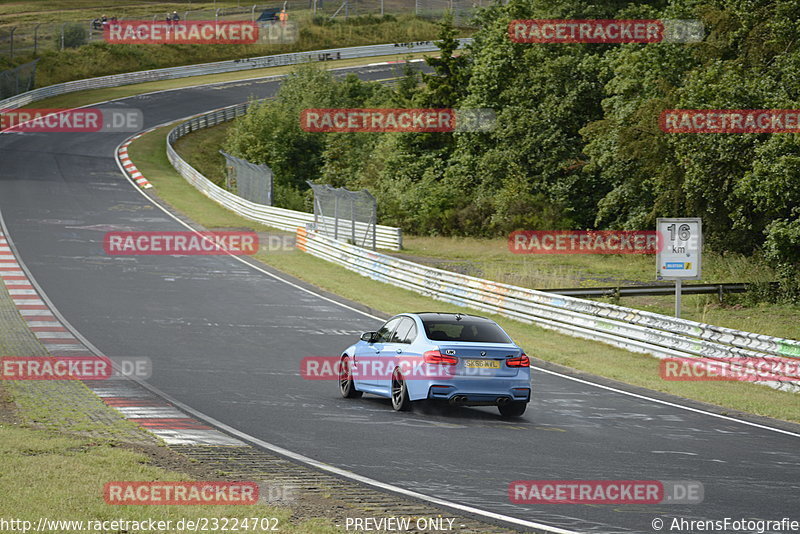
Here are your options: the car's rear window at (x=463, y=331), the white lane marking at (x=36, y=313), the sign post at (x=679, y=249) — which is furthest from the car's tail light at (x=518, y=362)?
the white lane marking at (x=36, y=313)

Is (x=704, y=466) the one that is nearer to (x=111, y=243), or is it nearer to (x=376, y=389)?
(x=376, y=389)

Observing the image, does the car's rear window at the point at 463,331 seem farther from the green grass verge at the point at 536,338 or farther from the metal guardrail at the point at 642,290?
the metal guardrail at the point at 642,290

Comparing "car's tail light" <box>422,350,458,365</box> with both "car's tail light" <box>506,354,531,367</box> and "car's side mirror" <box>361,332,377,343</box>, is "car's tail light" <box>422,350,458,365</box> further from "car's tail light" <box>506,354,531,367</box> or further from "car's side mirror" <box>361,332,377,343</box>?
"car's side mirror" <box>361,332,377,343</box>

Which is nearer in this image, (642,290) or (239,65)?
(642,290)

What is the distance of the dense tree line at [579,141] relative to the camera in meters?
29.1

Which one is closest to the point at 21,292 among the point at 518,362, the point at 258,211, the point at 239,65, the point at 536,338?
the point at 536,338

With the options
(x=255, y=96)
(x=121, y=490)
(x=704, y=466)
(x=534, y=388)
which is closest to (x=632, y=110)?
(x=534, y=388)

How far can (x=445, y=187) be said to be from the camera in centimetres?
5181

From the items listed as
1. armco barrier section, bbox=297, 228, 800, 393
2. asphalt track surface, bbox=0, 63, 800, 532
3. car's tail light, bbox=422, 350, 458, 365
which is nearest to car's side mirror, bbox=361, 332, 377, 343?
asphalt track surface, bbox=0, 63, 800, 532

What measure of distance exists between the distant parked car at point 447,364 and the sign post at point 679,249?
8.77m

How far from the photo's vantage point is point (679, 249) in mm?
21812

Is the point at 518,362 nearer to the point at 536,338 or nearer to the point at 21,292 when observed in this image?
the point at 536,338

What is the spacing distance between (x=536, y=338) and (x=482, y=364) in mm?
10600

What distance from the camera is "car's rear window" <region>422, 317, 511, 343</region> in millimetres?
13828
